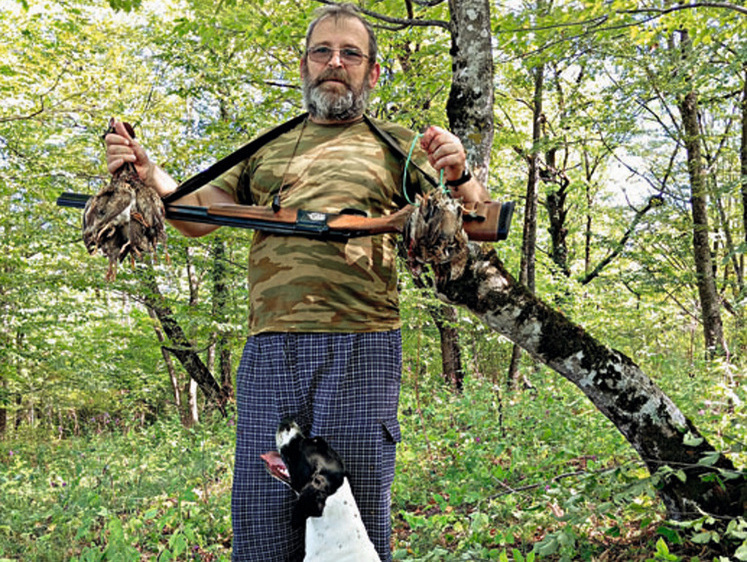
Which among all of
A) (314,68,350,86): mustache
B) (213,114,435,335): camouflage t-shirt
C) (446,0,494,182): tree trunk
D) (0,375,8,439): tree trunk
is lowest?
(0,375,8,439): tree trunk

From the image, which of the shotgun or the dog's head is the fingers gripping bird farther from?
the dog's head

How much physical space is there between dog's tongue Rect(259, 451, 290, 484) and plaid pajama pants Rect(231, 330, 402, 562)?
1.7 inches

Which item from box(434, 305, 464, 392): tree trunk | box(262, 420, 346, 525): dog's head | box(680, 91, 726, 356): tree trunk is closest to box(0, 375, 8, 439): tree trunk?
box(434, 305, 464, 392): tree trunk

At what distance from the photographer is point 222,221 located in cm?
180

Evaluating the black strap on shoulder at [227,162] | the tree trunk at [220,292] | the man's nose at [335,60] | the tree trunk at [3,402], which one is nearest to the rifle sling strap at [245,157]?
the black strap on shoulder at [227,162]

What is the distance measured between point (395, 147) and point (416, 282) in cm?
629

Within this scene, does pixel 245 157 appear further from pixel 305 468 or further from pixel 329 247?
pixel 305 468

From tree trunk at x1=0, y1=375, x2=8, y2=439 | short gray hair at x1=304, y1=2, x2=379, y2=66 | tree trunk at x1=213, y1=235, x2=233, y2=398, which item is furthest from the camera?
tree trunk at x1=0, y1=375, x2=8, y2=439

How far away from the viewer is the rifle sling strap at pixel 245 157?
1901mm

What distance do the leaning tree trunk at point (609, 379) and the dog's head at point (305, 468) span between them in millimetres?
1548

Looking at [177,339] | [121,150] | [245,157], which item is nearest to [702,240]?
[177,339]

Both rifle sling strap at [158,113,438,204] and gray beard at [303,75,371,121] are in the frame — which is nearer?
rifle sling strap at [158,113,438,204]

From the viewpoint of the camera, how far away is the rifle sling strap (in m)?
1.90

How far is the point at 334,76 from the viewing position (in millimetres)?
1977
